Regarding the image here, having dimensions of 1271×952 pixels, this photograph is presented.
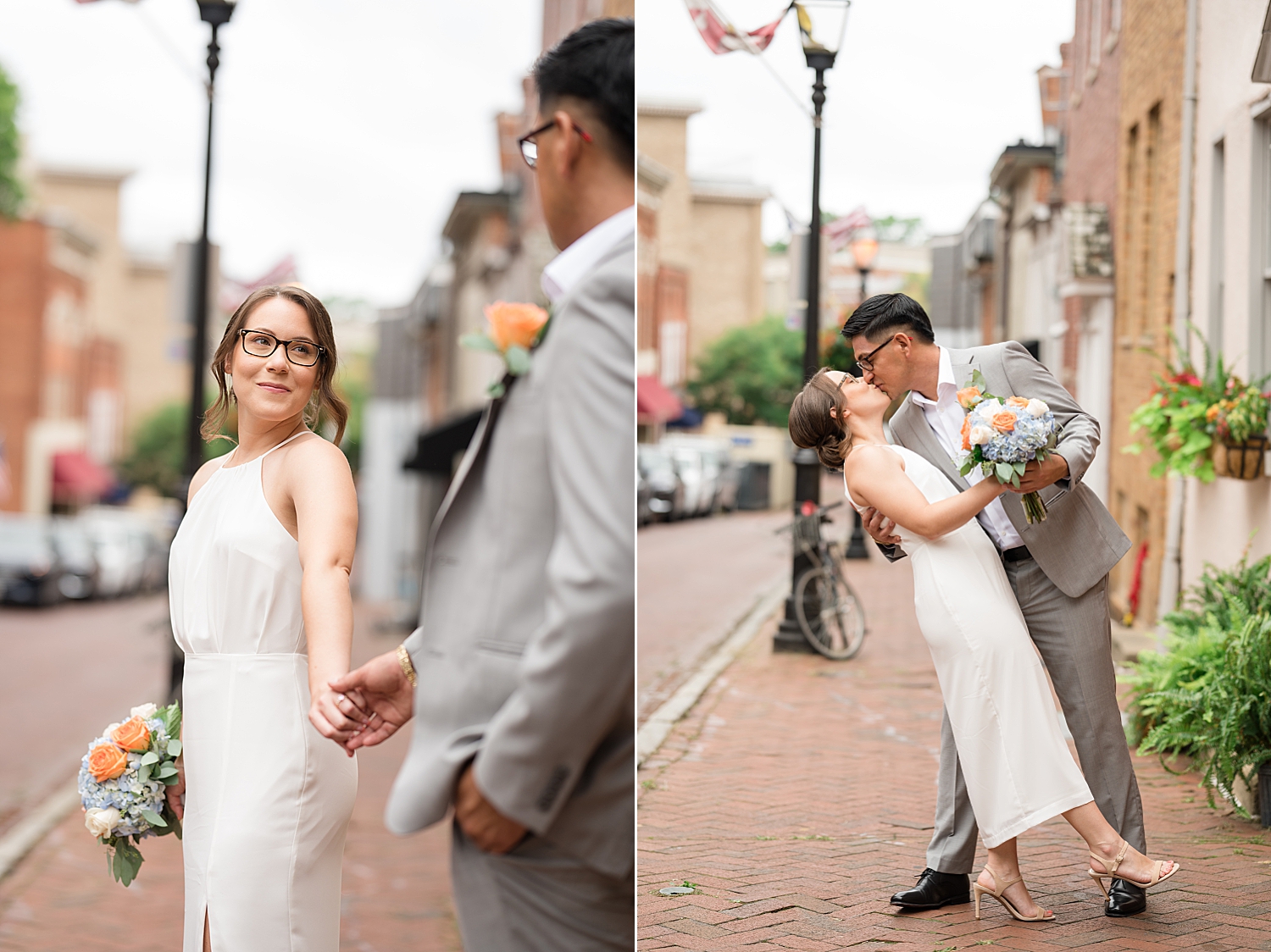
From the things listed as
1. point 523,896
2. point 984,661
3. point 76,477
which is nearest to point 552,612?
point 523,896

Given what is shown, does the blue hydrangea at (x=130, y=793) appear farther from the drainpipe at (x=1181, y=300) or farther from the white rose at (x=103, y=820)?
the drainpipe at (x=1181, y=300)

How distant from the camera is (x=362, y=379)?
45.1 m

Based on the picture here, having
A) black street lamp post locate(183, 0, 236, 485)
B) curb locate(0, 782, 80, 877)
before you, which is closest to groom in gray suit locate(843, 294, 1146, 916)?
black street lamp post locate(183, 0, 236, 485)

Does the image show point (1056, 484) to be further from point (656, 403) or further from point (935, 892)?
point (656, 403)

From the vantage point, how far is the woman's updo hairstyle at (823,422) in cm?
296

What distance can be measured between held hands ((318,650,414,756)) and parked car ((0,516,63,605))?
21.7 meters

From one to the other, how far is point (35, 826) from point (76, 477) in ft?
80.9

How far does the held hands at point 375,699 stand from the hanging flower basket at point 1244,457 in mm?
1838

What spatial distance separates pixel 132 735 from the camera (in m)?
2.90

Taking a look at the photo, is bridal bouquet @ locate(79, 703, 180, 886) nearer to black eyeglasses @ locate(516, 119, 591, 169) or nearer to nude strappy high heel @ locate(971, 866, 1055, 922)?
black eyeglasses @ locate(516, 119, 591, 169)

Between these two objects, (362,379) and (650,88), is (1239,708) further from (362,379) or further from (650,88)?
(362,379)

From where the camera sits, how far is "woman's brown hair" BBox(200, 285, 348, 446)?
9.09 ft

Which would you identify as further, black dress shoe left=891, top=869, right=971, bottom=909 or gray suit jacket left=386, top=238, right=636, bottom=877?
A: black dress shoe left=891, top=869, right=971, bottom=909

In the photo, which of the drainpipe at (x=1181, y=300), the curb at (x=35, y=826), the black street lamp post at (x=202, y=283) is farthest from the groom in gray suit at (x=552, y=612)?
the curb at (x=35, y=826)
